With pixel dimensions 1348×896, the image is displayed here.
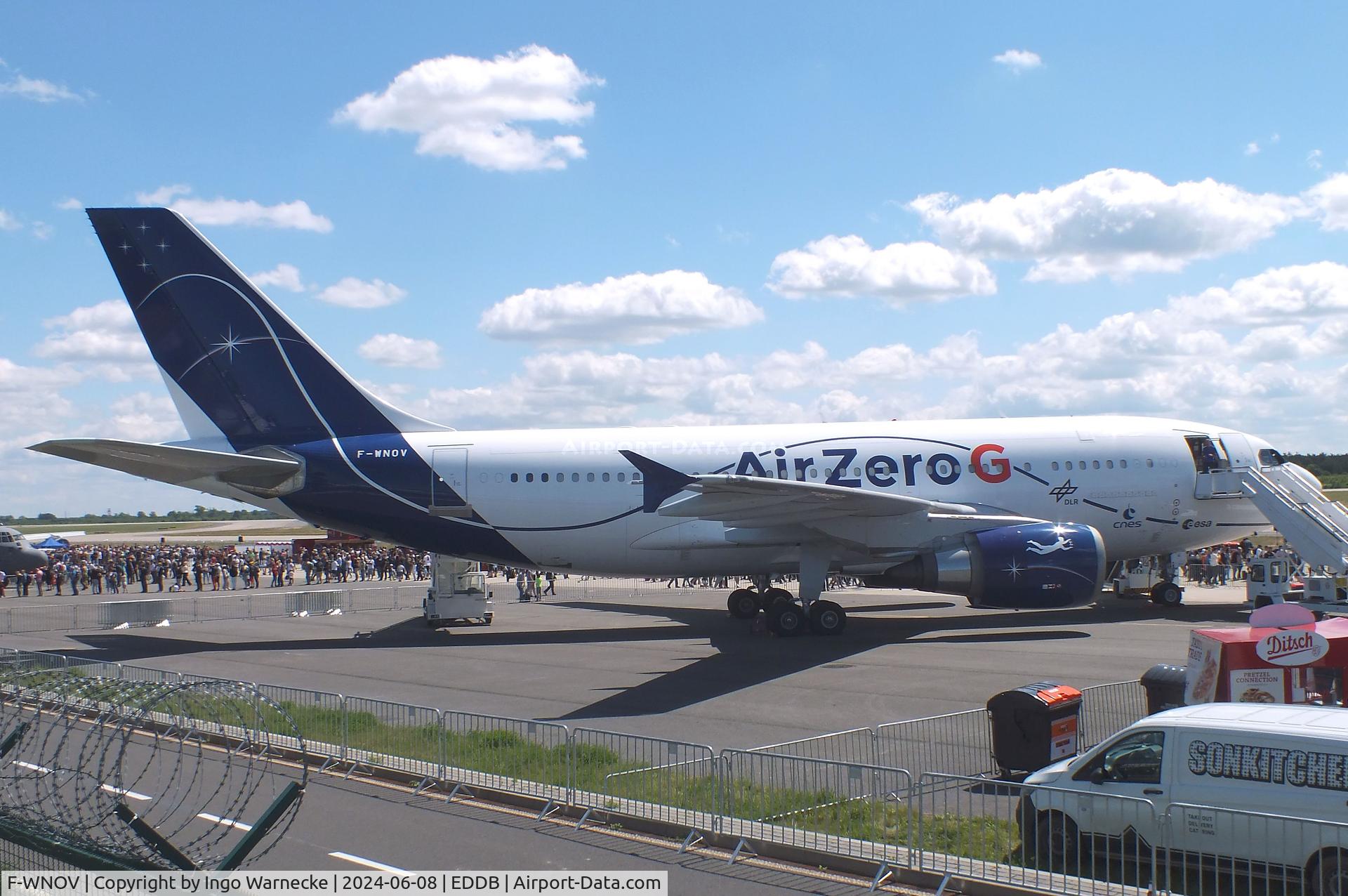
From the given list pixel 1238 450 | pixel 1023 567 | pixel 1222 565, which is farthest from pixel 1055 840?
pixel 1222 565

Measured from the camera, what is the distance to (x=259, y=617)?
33.9m

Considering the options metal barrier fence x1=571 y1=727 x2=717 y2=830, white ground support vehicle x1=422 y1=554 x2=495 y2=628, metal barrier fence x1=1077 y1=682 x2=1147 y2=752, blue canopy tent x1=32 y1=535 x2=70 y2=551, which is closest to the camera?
metal barrier fence x1=571 y1=727 x2=717 y2=830

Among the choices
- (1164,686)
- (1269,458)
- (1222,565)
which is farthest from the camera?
(1222,565)

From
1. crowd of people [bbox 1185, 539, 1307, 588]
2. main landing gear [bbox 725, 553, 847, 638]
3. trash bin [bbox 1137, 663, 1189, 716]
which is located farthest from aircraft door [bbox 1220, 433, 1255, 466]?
trash bin [bbox 1137, 663, 1189, 716]

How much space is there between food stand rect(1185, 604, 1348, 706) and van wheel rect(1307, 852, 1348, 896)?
4173mm

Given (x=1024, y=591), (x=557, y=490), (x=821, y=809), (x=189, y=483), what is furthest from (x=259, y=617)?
(x=821, y=809)

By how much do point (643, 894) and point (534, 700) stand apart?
950 cm

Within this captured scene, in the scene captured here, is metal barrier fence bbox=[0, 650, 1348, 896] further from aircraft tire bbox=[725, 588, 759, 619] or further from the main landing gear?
aircraft tire bbox=[725, 588, 759, 619]

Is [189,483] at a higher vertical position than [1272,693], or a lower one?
higher

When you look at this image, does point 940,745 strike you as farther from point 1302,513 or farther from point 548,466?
point 1302,513

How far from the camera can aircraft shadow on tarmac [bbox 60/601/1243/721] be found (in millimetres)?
19609

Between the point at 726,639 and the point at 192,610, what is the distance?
20.5 meters

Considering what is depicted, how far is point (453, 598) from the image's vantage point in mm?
29500

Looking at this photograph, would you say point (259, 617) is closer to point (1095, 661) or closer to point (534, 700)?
point (534, 700)
